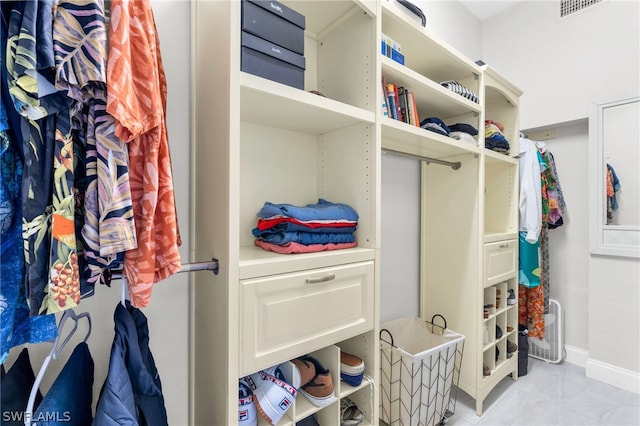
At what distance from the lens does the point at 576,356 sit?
7.91 ft

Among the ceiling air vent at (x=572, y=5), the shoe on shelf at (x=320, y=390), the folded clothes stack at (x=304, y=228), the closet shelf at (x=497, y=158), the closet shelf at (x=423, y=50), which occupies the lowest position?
the shoe on shelf at (x=320, y=390)

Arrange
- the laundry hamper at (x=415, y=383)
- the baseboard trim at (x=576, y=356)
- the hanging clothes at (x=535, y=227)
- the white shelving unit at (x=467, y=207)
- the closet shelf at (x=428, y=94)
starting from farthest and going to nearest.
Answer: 1. the baseboard trim at (x=576, y=356)
2. the hanging clothes at (x=535, y=227)
3. the white shelving unit at (x=467, y=207)
4. the laundry hamper at (x=415, y=383)
5. the closet shelf at (x=428, y=94)

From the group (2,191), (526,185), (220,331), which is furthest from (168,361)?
(526,185)

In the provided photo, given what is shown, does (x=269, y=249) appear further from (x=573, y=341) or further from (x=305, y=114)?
(x=573, y=341)

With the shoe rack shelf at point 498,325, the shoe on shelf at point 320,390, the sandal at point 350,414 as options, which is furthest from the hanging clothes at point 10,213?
the shoe rack shelf at point 498,325

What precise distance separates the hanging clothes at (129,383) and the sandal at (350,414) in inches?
28.7

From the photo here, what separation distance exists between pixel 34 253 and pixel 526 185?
2612 millimetres

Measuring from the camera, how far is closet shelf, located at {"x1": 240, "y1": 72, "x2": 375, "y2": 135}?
94cm

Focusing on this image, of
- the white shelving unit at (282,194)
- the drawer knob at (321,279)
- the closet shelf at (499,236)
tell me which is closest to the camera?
the white shelving unit at (282,194)

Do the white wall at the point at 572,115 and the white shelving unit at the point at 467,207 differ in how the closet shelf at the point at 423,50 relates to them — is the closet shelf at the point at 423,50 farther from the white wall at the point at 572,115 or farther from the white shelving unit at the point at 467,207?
the white wall at the point at 572,115

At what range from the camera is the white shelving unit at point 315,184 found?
894 mm

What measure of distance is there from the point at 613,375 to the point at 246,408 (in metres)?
2.65

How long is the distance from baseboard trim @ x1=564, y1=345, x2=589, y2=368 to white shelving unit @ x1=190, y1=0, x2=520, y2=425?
103 centimetres

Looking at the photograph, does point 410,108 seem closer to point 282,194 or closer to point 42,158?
→ point 282,194
